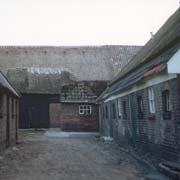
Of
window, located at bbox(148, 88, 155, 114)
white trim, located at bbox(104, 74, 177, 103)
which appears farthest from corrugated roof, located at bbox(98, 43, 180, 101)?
window, located at bbox(148, 88, 155, 114)

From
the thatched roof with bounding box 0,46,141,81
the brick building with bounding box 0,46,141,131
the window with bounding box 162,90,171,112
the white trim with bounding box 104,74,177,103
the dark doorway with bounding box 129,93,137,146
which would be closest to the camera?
the white trim with bounding box 104,74,177,103

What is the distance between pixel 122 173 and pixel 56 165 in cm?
262

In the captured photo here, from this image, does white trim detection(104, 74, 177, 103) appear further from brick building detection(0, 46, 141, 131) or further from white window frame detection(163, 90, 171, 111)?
brick building detection(0, 46, 141, 131)

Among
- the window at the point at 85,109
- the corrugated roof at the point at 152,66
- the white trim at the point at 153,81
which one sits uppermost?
the corrugated roof at the point at 152,66

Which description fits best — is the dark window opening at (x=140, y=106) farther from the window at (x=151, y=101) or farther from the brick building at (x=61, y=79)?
the brick building at (x=61, y=79)

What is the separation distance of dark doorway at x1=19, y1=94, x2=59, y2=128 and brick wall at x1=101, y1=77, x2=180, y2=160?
17622 millimetres

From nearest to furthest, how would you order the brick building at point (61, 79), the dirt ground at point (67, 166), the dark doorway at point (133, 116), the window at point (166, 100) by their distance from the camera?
the dirt ground at point (67, 166) < the window at point (166, 100) < the dark doorway at point (133, 116) < the brick building at point (61, 79)

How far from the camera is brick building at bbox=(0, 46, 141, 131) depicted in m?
29.1

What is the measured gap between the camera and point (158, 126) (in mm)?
11836

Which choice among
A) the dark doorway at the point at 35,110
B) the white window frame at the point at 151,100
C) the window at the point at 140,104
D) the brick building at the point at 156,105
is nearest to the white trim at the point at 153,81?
the brick building at the point at 156,105

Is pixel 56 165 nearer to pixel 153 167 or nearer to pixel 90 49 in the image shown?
pixel 153 167

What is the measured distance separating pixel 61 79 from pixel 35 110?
4.61 metres

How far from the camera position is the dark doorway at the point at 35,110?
106 ft

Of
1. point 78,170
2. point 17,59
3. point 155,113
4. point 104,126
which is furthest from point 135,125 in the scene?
point 17,59
